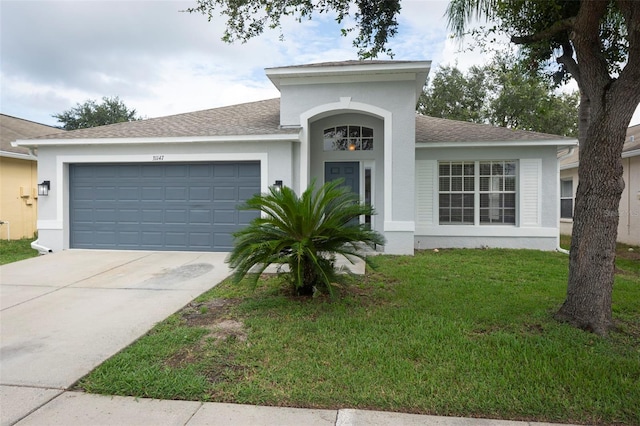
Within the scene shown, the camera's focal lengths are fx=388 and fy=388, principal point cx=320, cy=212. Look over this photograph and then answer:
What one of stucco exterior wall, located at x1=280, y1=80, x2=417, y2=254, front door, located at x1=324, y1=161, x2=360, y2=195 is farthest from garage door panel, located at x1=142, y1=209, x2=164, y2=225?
front door, located at x1=324, y1=161, x2=360, y2=195

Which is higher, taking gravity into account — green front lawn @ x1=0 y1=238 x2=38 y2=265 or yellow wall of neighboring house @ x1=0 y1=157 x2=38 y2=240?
yellow wall of neighboring house @ x1=0 y1=157 x2=38 y2=240

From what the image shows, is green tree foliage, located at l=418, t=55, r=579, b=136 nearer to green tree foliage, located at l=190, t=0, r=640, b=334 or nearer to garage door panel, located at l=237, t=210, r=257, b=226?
garage door panel, located at l=237, t=210, r=257, b=226

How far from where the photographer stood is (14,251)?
10.3 m

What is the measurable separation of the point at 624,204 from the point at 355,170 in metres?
9.42

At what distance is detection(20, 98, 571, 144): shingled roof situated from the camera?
9.66 metres

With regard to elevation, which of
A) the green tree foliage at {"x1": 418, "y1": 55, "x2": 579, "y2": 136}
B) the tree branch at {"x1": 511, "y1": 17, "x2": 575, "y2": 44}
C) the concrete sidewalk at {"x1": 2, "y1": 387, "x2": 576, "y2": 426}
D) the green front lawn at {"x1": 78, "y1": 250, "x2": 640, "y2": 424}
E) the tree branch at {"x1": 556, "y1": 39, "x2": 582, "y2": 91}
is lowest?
the concrete sidewalk at {"x1": 2, "y1": 387, "x2": 576, "y2": 426}

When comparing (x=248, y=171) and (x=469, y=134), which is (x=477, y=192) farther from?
(x=248, y=171)

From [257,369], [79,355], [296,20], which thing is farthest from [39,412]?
[296,20]

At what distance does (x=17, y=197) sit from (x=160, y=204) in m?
6.88

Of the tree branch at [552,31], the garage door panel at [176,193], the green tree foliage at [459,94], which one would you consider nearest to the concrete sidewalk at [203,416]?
the tree branch at [552,31]

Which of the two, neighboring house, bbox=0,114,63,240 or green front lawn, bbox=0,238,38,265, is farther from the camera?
neighboring house, bbox=0,114,63,240

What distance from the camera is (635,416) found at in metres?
2.74

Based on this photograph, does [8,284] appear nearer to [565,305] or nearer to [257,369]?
[257,369]

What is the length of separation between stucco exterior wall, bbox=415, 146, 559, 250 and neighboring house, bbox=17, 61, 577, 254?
3 centimetres
